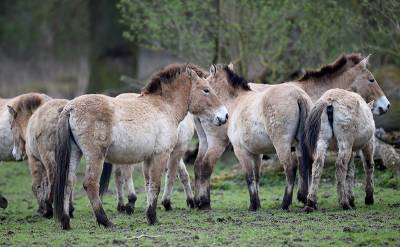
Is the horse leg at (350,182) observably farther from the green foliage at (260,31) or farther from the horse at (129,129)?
the green foliage at (260,31)

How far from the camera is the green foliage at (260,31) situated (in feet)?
58.7

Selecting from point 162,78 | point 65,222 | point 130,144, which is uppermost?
point 162,78

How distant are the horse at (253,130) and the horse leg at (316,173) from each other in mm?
317

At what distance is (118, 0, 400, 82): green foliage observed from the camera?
58.7 ft

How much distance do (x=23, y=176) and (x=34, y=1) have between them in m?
13.6

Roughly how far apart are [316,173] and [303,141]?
24.8 inches

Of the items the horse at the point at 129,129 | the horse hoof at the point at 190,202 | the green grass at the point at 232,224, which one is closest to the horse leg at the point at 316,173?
the green grass at the point at 232,224

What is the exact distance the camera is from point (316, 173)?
10227 millimetres

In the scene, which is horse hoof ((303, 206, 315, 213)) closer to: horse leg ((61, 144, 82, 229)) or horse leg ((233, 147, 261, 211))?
horse leg ((233, 147, 261, 211))

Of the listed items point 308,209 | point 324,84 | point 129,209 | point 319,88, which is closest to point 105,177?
point 129,209

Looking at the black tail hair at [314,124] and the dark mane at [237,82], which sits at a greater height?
the dark mane at [237,82]

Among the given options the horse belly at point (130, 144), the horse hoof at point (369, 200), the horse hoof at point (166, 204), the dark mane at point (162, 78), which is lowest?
the horse hoof at point (166, 204)

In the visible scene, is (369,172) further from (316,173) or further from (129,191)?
(129,191)

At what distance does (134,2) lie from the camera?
19812mm
